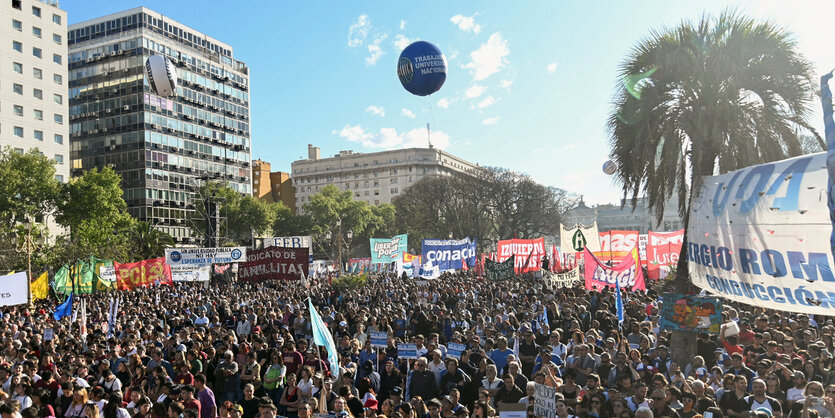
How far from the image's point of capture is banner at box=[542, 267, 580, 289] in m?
23.6

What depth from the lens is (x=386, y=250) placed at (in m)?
30.2

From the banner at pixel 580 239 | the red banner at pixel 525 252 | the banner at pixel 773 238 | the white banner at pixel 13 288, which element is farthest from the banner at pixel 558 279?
the white banner at pixel 13 288

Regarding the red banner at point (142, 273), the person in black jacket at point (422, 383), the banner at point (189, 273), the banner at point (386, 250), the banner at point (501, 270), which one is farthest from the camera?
the banner at point (386, 250)

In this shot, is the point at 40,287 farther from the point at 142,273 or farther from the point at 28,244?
the point at 142,273

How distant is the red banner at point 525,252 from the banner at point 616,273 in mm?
8759

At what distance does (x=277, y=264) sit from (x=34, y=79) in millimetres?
54621

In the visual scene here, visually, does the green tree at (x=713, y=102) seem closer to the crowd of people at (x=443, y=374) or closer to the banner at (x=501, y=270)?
the crowd of people at (x=443, y=374)

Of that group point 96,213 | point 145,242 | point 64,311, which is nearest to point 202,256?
point 64,311

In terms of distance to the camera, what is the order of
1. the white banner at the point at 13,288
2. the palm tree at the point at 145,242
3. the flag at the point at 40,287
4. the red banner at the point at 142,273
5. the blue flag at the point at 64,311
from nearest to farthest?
the white banner at the point at 13,288 → the blue flag at the point at 64,311 → the flag at the point at 40,287 → the red banner at the point at 142,273 → the palm tree at the point at 145,242

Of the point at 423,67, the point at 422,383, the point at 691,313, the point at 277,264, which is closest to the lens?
the point at 691,313

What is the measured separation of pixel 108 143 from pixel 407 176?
57.6 meters

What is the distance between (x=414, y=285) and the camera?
90.9ft

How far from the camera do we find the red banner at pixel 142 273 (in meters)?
24.4

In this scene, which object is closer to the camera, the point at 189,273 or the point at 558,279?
the point at 558,279
